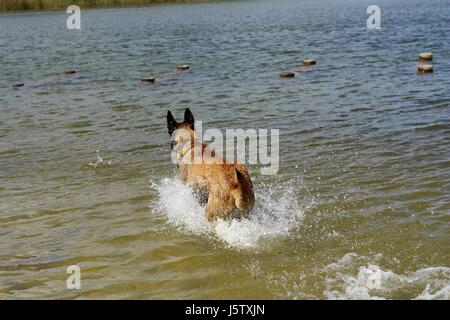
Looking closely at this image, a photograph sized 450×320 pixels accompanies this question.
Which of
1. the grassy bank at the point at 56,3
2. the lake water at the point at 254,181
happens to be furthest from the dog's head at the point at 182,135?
the grassy bank at the point at 56,3

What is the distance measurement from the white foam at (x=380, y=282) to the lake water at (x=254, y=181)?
0.8 inches

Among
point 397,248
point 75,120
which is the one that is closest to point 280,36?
point 75,120

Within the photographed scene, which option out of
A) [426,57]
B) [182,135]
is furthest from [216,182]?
[426,57]

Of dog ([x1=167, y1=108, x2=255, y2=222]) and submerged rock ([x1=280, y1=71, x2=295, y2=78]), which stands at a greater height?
submerged rock ([x1=280, y1=71, x2=295, y2=78])

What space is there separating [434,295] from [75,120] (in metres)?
11.1

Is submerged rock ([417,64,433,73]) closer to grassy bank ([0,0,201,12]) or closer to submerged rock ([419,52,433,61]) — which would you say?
submerged rock ([419,52,433,61])

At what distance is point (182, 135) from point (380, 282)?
152 inches

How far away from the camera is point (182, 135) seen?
823 cm

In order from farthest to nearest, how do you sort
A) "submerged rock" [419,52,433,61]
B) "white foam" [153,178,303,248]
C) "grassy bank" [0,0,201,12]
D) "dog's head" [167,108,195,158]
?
"grassy bank" [0,0,201,12], "submerged rock" [419,52,433,61], "dog's head" [167,108,195,158], "white foam" [153,178,303,248]

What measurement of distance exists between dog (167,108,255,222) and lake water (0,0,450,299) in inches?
9.1

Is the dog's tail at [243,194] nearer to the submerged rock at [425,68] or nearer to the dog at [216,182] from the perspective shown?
the dog at [216,182]

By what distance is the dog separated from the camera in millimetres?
6258

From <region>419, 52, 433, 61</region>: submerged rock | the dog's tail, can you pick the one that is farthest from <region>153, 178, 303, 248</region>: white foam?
<region>419, 52, 433, 61</region>: submerged rock

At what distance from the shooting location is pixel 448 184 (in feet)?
26.5
